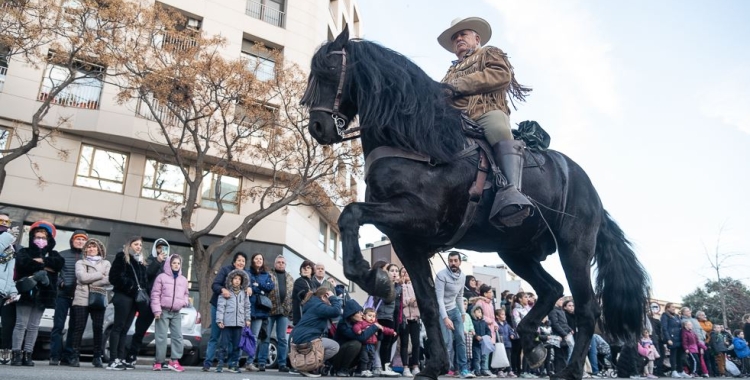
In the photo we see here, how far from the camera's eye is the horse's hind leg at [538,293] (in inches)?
202

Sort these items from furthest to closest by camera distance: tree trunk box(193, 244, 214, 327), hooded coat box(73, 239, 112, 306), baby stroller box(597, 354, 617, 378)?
tree trunk box(193, 244, 214, 327), baby stroller box(597, 354, 617, 378), hooded coat box(73, 239, 112, 306)

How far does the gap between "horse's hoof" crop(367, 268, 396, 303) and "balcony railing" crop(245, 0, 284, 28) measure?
1138 inches

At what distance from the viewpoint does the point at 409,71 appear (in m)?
4.55

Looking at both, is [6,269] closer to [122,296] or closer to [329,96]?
[122,296]

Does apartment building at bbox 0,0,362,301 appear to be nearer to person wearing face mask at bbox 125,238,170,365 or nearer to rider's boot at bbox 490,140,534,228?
person wearing face mask at bbox 125,238,170,365

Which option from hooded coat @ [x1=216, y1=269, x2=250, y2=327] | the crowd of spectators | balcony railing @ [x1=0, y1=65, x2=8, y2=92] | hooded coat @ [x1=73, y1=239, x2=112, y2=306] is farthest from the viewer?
balcony railing @ [x1=0, y1=65, x2=8, y2=92]

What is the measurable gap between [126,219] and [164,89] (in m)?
7.78

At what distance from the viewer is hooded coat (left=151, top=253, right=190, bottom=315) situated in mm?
9516

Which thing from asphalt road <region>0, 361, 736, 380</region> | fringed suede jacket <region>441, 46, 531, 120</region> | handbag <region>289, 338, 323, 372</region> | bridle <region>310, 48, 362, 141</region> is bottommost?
asphalt road <region>0, 361, 736, 380</region>

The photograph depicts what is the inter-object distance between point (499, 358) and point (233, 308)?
5440mm

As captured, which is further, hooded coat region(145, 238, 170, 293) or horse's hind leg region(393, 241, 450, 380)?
hooded coat region(145, 238, 170, 293)

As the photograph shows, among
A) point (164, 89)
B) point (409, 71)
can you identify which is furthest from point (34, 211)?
point (409, 71)

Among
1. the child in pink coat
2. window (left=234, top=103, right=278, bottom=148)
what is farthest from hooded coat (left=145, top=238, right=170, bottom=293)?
the child in pink coat

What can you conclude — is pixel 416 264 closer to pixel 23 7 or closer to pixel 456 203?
pixel 456 203
